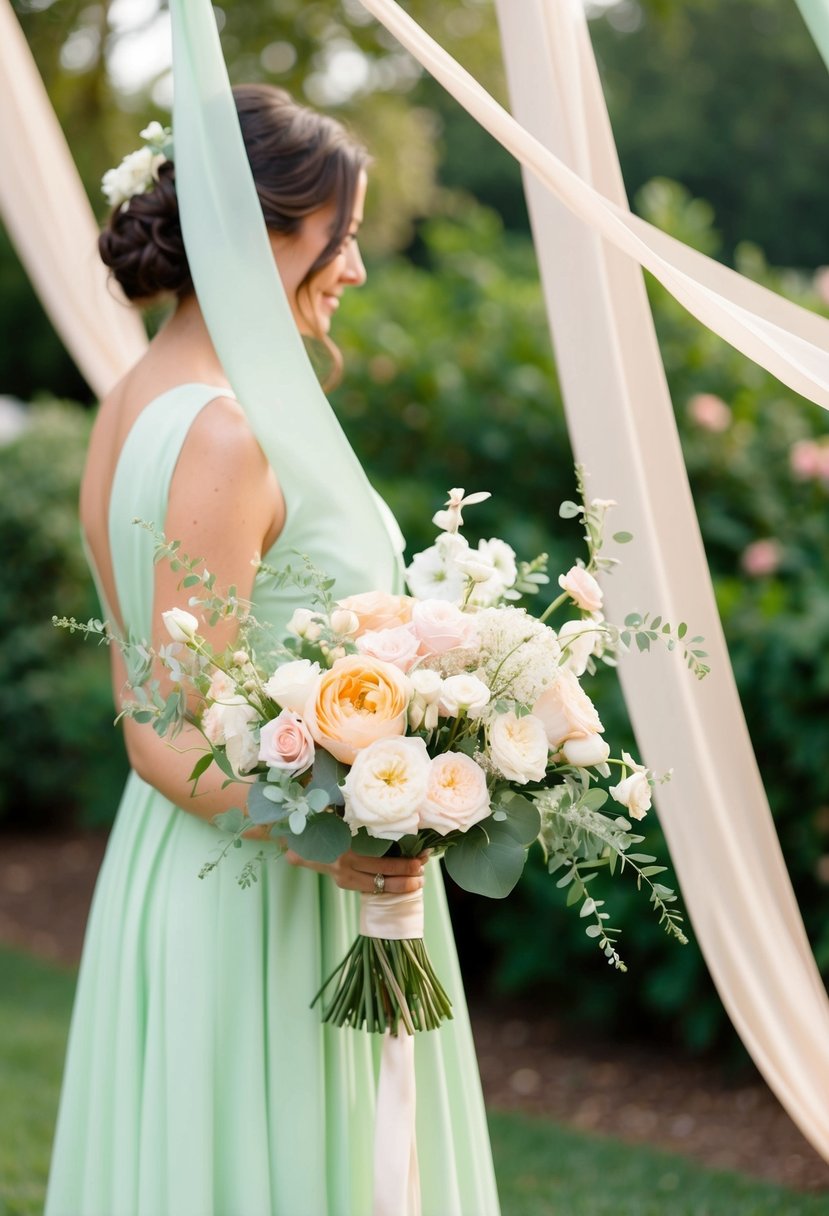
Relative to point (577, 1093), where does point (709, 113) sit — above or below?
above

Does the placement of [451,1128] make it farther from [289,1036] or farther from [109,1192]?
[109,1192]

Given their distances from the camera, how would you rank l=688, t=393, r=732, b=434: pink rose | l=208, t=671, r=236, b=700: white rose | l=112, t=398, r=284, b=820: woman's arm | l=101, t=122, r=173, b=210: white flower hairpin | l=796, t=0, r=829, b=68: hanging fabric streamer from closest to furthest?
l=208, t=671, r=236, b=700: white rose
l=112, t=398, r=284, b=820: woman's arm
l=796, t=0, r=829, b=68: hanging fabric streamer
l=101, t=122, r=173, b=210: white flower hairpin
l=688, t=393, r=732, b=434: pink rose

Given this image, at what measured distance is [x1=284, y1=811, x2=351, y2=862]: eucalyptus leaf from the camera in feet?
5.65

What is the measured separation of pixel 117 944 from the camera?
7.20 feet

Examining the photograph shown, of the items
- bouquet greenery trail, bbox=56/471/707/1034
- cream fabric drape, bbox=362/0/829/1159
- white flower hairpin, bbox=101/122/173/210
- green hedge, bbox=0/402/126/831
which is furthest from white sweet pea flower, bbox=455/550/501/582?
green hedge, bbox=0/402/126/831

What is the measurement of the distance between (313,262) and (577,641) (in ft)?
2.72

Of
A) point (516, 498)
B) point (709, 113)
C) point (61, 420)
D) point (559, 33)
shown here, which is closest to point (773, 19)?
point (709, 113)

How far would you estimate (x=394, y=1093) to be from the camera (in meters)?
1.89

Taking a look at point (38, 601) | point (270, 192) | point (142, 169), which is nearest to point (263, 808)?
point (270, 192)

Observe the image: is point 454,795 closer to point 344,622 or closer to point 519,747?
point 519,747

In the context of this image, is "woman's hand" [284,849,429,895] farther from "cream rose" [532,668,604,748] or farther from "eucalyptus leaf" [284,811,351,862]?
"cream rose" [532,668,604,748]

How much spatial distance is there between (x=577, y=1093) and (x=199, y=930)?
9.61 ft

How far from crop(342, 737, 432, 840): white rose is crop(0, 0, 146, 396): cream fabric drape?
169 centimetres

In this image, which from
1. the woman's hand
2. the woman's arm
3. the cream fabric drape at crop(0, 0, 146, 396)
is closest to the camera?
the woman's hand
